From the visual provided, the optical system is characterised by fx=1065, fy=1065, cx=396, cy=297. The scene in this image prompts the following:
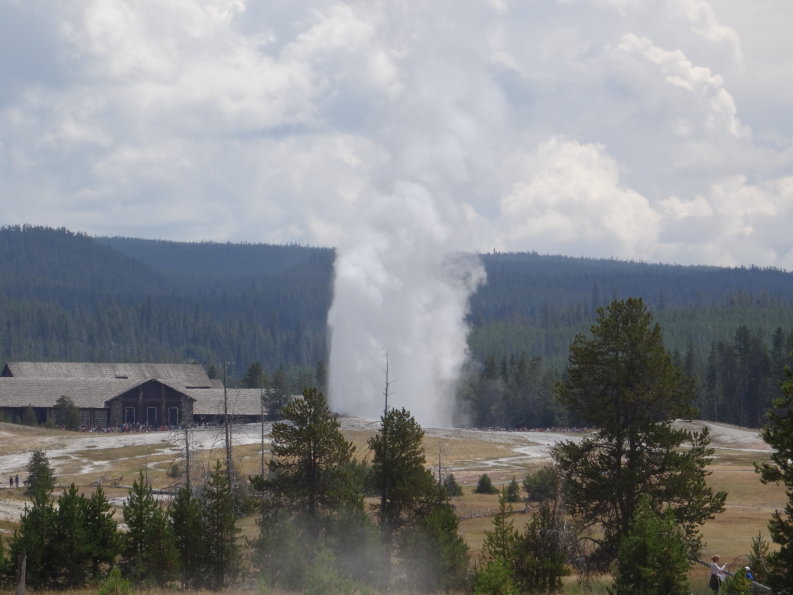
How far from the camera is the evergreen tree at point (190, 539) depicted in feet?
99.4

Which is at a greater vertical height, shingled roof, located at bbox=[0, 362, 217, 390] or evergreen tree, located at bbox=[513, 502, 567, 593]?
shingled roof, located at bbox=[0, 362, 217, 390]

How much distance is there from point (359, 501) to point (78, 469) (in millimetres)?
49529

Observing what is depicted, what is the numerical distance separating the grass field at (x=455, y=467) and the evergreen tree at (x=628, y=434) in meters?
3.69

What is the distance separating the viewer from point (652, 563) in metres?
20.8

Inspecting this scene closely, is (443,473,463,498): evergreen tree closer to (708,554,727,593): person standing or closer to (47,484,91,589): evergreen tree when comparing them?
(47,484,91,589): evergreen tree

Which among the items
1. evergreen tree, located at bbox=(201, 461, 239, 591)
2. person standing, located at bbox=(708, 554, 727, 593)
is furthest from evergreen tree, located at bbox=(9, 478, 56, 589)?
person standing, located at bbox=(708, 554, 727, 593)

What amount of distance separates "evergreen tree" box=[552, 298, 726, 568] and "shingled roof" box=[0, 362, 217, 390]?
351ft

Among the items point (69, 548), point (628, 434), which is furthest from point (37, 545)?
point (628, 434)

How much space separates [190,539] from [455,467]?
49.4 metres

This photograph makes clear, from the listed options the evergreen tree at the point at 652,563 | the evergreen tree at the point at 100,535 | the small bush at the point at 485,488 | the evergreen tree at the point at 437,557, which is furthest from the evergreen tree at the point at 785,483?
the small bush at the point at 485,488

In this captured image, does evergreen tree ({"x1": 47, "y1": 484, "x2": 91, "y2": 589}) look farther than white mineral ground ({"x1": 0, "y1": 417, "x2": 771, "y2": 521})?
No

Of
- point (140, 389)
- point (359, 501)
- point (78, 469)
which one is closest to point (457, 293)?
point (140, 389)

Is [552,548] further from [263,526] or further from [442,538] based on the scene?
[263,526]

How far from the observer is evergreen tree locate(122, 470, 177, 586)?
29.3 meters
